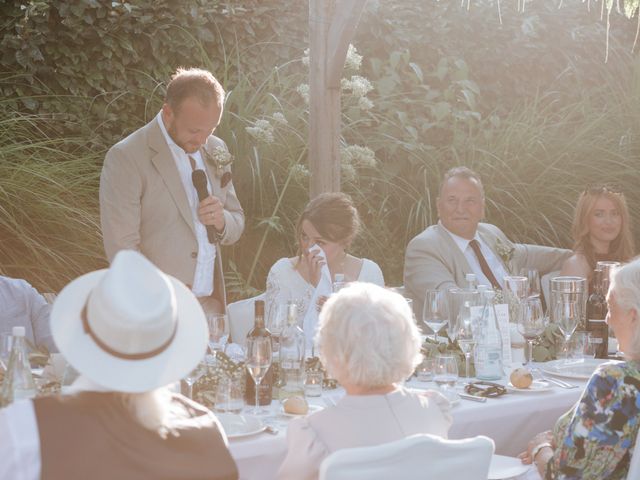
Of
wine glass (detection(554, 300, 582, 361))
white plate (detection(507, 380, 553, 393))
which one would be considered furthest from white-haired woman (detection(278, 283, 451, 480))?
wine glass (detection(554, 300, 582, 361))

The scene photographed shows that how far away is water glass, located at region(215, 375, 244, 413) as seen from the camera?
3.12m

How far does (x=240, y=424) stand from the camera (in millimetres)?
2996

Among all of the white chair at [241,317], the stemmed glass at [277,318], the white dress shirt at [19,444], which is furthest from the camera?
the white chair at [241,317]

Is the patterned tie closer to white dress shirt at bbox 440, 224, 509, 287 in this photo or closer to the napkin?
white dress shirt at bbox 440, 224, 509, 287

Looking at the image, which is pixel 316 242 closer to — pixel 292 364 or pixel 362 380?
pixel 292 364

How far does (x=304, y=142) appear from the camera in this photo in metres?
7.08

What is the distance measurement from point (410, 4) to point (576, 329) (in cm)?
532

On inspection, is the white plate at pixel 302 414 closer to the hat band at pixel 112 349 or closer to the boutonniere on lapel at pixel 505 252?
the hat band at pixel 112 349

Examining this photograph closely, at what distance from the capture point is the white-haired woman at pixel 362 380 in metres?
2.46

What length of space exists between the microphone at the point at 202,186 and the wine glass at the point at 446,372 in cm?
168

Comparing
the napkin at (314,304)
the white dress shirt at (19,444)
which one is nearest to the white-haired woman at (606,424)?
the napkin at (314,304)

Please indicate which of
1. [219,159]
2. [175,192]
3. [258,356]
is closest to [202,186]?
[175,192]

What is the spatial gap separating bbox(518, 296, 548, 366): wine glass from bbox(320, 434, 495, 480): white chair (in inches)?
60.4

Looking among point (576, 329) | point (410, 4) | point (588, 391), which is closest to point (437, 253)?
point (576, 329)
